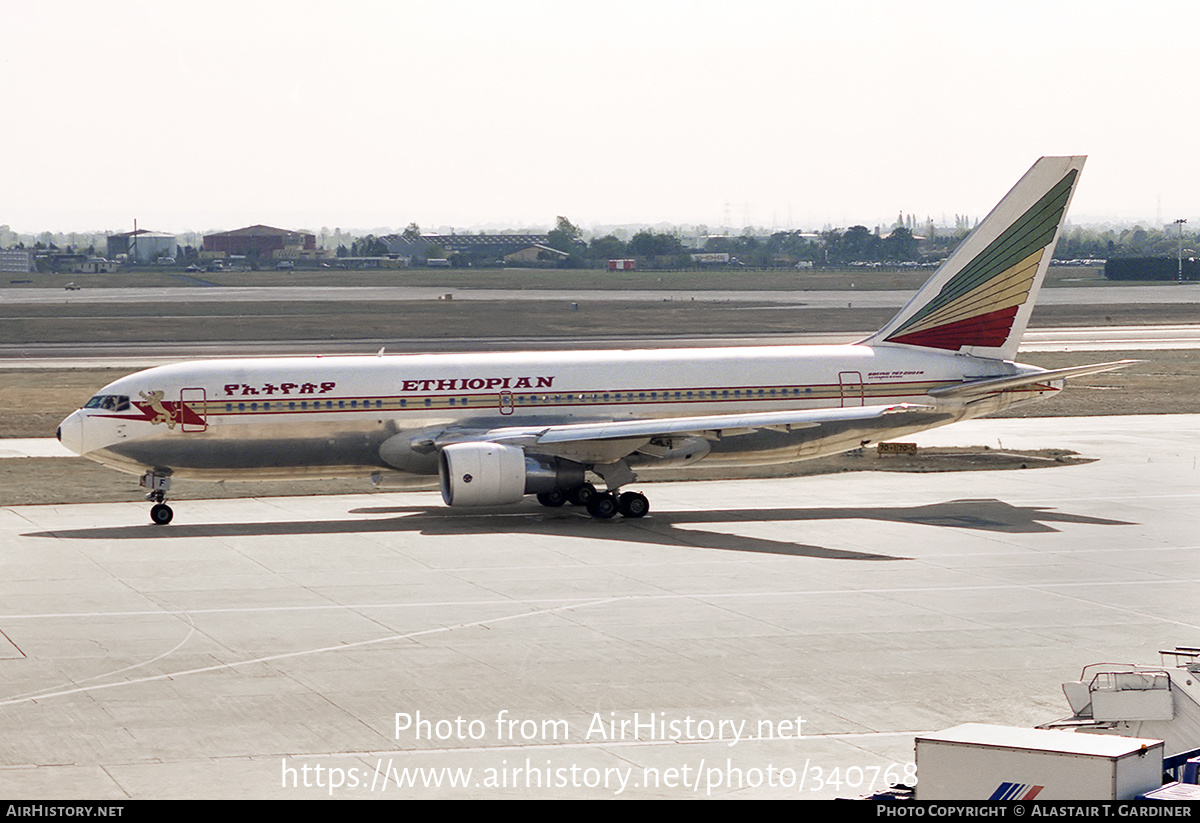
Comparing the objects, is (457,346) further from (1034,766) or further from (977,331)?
(1034,766)

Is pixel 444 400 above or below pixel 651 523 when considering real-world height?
above

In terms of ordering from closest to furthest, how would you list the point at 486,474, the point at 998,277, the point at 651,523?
the point at 486,474
the point at 651,523
the point at 998,277

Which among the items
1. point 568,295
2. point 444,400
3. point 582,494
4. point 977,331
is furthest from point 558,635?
point 568,295

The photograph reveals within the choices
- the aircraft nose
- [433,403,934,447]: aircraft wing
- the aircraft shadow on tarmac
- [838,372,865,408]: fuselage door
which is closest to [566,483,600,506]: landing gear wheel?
the aircraft shadow on tarmac

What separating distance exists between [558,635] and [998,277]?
23.2 metres

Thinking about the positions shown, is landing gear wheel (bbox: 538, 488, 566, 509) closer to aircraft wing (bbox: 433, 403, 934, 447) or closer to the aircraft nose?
aircraft wing (bbox: 433, 403, 934, 447)

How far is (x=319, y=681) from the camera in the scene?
78.7 ft

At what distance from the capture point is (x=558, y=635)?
2722cm

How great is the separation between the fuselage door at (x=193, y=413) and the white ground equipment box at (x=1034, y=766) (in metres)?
28.4

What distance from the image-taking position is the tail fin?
4397 cm

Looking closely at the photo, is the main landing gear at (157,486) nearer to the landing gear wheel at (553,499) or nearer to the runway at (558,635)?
the runway at (558,635)

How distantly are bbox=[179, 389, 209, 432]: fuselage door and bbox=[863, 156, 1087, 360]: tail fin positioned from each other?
19.9 metres

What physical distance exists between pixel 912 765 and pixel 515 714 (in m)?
5.91

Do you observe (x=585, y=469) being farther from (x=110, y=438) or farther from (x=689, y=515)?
(x=110, y=438)
